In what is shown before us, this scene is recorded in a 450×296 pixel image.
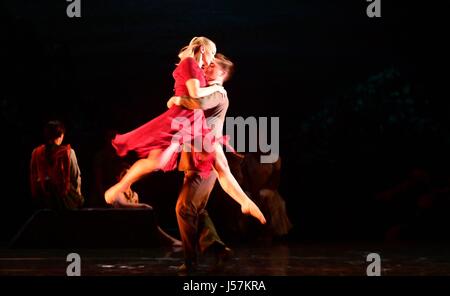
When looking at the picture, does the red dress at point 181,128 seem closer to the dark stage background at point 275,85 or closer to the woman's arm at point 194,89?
the woman's arm at point 194,89

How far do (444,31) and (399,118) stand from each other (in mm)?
1346

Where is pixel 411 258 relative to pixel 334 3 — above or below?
below

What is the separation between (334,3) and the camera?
13.5 meters

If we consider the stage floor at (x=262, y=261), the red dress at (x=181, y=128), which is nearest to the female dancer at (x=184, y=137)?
the red dress at (x=181, y=128)

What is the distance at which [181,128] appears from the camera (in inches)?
286

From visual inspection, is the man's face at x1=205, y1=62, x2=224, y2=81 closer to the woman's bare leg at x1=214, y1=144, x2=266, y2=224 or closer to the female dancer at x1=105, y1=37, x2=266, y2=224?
the female dancer at x1=105, y1=37, x2=266, y2=224

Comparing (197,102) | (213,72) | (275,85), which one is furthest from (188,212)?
(275,85)

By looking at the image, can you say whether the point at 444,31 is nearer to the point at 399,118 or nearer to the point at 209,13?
A: the point at 399,118

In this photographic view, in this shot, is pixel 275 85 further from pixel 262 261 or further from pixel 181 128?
pixel 181 128

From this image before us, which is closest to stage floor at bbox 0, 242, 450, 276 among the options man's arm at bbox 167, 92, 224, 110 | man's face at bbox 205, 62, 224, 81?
man's arm at bbox 167, 92, 224, 110

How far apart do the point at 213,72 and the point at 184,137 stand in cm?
64

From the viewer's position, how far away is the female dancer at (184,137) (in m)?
7.21

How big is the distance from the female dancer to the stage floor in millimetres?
694
